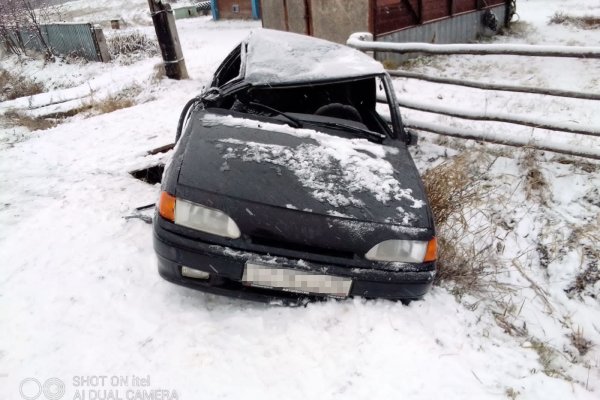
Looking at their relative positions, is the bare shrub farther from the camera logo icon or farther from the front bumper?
the camera logo icon

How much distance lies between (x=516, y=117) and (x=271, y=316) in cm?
353

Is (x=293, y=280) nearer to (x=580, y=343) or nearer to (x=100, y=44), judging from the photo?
(x=580, y=343)

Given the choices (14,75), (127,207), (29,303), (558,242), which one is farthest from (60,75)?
(558,242)

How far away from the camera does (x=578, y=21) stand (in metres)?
12.8

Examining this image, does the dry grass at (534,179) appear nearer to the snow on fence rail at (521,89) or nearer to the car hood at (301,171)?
the snow on fence rail at (521,89)

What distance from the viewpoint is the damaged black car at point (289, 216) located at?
2127 millimetres

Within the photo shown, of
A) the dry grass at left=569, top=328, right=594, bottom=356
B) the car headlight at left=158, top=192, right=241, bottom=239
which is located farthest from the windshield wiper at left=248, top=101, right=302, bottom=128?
the dry grass at left=569, top=328, right=594, bottom=356

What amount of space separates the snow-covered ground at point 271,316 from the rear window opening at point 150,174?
0.60 feet

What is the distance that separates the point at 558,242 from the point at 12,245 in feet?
14.9

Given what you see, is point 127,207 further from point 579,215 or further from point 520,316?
point 579,215

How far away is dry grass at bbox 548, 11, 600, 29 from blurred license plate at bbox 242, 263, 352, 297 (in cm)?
1421

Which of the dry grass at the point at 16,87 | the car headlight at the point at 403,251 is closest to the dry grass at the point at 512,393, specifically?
the car headlight at the point at 403,251

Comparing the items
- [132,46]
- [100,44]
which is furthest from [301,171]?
[132,46]

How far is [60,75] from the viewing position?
1156 cm
